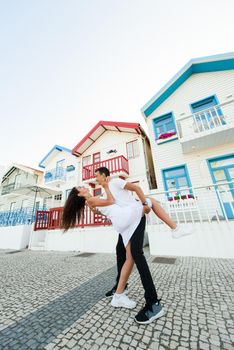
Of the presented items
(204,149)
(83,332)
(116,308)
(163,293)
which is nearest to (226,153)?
(204,149)

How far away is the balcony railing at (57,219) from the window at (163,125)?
5.72m

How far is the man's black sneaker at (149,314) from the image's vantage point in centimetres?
143

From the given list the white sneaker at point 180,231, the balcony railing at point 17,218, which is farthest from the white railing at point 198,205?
the balcony railing at point 17,218

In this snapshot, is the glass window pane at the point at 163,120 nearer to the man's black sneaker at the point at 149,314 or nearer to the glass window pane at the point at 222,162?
the glass window pane at the point at 222,162

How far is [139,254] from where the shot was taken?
1.64 m

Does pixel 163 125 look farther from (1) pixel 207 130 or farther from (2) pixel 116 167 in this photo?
(2) pixel 116 167

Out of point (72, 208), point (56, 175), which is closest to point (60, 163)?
point (56, 175)

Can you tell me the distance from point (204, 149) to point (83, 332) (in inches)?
317

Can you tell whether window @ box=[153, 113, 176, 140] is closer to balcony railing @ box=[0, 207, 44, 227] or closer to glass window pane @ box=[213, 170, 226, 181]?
glass window pane @ box=[213, 170, 226, 181]

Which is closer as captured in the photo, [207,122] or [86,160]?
[207,122]

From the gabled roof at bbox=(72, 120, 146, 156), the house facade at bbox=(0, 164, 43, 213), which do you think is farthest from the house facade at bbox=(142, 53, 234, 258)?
the house facade at bbox=(0, 164, 43, 213)

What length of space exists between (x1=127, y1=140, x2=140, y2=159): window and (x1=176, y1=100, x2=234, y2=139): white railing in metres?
3.73

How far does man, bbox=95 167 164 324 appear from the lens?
4.89 feet

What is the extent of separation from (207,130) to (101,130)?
27.1ft
